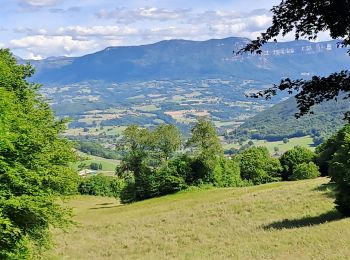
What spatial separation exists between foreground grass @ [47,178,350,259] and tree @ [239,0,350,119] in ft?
43.2

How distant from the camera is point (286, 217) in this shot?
37.8m

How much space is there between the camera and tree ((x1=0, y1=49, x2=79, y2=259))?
61.8 feet

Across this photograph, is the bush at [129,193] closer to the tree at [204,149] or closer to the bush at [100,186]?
the tree at [204,149]

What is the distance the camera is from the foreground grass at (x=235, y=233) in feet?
85.4

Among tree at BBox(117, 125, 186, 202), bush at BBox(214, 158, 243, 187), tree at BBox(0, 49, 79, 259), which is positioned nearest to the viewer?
tree at BBox(0, 49, 79, 259)

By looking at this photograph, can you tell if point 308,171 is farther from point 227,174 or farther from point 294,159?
point 227,174

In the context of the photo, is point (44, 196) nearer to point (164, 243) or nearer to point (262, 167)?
point (164, 243)

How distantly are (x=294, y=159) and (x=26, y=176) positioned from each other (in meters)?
88.5

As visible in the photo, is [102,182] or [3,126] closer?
[3,126]

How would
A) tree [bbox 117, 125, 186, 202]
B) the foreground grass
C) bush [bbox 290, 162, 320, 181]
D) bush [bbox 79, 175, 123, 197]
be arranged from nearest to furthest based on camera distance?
the foreground grass → tree [bbox 117, 125, 186, 202] → bush [bbox 290, 162, 320, 181] → bush [bbox 79, 175, 123, 197]

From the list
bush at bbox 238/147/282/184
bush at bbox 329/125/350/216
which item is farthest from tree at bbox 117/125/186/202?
bush at bbox 329/125/350/216

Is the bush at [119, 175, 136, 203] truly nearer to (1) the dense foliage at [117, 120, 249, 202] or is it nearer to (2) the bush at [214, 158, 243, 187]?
(1) the dense foliage at [117, 120, 249, 202]

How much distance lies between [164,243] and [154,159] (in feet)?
170

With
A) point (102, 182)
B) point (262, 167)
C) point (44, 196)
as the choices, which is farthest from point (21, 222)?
point (102, 182)
